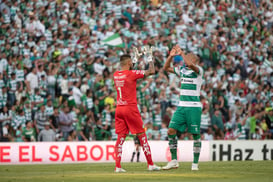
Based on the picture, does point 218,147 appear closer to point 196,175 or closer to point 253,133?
point 253,133

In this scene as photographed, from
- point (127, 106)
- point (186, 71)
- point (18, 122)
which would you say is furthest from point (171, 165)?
point (18, 122)

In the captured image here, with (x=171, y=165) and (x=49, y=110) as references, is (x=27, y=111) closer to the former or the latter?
(x=49, y=110)

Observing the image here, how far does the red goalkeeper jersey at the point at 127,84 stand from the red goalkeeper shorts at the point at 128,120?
124mm

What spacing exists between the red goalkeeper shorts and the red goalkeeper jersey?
124 millimetres

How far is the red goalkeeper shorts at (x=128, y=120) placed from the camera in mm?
12391

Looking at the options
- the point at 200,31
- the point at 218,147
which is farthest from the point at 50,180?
the point at 200,31

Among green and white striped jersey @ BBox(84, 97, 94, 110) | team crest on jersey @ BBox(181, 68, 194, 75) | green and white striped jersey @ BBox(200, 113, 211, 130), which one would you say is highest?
team crest on jersey @ BBox(181, 68, 194, 75)

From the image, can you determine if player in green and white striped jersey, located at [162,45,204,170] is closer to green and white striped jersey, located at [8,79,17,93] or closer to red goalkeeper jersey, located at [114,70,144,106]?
red goalkeeper jersey, located at [114,70,144,106]

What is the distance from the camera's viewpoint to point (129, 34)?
27.3m

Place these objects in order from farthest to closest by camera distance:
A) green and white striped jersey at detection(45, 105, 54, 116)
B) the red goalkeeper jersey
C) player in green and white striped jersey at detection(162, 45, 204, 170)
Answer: green and white striped jersey at detection(45, 105, 54, 116) → player in green and white striped jersey at detection(162, 45, 204, 170) → the red goalkeeper jersey

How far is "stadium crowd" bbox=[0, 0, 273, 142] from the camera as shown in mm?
22484

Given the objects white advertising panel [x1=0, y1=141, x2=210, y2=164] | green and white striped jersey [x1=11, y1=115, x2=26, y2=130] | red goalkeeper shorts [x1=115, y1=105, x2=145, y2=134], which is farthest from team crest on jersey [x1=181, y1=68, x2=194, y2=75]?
green and white striped jersey [x1=11, y1=115, x2=26, y2=130]

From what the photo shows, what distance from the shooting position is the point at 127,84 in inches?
488

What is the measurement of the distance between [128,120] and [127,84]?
0.71 metres
